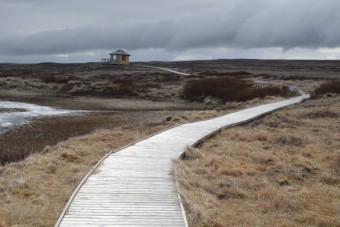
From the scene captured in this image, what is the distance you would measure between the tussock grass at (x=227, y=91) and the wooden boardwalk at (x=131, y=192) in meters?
25.8

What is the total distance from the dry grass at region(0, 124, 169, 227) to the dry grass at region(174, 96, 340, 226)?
8.70 ft

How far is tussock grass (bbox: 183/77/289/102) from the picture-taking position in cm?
4181

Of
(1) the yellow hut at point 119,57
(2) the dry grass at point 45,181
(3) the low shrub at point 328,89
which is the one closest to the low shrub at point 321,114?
(2) the dry grass at point 45,181

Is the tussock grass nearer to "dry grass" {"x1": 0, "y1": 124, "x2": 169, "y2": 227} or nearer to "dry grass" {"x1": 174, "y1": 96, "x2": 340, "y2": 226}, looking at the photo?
"dry grass" {"x1": 174, "y1": 96, "x2": 340, "y2": 226}

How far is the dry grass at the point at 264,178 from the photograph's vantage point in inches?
379

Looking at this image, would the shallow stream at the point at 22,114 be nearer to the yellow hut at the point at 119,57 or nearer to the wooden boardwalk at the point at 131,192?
the wooden boardwalk at the point at 131,192

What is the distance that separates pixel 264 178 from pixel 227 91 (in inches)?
1286

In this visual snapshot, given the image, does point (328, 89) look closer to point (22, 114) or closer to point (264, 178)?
point (22, 114)

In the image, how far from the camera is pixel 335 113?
2608 cm

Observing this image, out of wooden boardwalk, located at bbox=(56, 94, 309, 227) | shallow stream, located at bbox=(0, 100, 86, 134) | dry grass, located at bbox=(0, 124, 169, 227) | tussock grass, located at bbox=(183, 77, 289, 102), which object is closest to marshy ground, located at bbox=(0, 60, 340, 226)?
dry grass, located at bbox=(0, 124, 169, 227)

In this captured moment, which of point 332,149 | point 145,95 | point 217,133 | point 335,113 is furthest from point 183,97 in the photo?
point 332,149

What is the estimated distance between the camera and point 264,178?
12805 mm

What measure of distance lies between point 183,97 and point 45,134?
83.5ft

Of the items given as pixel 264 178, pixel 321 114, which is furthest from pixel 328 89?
pixel 264 178
